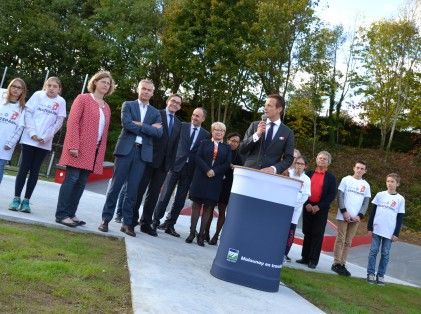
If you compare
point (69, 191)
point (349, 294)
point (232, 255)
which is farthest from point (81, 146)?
point (349, 294)

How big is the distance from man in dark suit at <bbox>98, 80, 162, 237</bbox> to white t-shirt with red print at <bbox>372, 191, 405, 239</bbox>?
352 cm

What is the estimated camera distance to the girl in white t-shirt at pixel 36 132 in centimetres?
680

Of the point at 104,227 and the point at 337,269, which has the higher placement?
the point at 104,227

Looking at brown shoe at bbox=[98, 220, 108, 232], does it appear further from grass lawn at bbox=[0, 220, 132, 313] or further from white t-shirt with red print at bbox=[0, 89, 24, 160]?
white t-shirt with red print at bbox=[0, 89, 24, 160]

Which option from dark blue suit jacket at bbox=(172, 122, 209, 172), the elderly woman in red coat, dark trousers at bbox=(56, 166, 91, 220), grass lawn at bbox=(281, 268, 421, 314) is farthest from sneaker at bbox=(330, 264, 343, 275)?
dark trousers at bbox=(56, 166, 91, 220)

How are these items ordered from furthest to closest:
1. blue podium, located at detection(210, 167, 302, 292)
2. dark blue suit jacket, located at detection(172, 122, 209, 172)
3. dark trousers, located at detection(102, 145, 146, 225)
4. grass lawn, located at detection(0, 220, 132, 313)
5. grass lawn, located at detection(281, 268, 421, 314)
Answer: dark blue suit jacket, located at detection(172, 122, 209, 172)
dark trousers, located at detection(102, 145, 146, 225)
grass lawn, located at detection(281, 268, 421, 314)
blue podium, located at detection(210, 167, 302, 292)
grass lawn, located at detection(0, 220, 132, 313)

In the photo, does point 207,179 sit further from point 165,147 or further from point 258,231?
point 258,231

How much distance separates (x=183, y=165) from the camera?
7.93 m

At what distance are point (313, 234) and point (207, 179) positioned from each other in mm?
2141

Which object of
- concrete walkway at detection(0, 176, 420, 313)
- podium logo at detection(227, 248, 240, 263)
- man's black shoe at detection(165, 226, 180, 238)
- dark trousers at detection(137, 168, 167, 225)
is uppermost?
dark trousers at detection(137, 168, 167, 225)

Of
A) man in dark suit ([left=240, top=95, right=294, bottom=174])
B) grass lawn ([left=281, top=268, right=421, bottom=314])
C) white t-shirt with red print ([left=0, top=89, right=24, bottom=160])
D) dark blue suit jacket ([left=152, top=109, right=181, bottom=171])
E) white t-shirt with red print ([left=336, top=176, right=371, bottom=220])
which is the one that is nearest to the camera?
grass lawn ([left=281, top=268, right=421, bottom=314])

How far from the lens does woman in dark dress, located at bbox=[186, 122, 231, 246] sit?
7438mm

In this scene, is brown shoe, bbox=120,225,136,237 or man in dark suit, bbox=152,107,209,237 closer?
brown shoe, bbox=120,225,136,237

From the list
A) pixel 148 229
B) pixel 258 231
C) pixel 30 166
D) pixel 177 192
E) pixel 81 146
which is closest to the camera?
pixel 258 231
